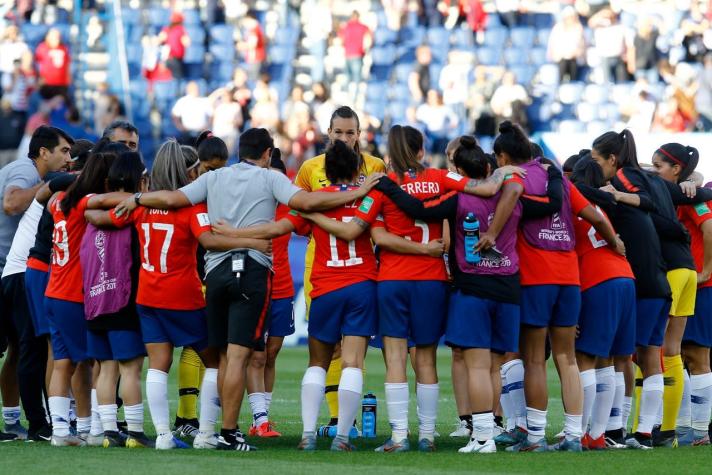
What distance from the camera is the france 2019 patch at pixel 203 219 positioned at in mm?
9281

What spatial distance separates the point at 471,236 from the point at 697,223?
2.44 m

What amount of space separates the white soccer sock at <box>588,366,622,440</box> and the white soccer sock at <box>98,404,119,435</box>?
3.40 metres

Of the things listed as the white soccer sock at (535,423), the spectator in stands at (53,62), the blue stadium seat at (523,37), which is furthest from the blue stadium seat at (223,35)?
the white soccer sock at (535,423)

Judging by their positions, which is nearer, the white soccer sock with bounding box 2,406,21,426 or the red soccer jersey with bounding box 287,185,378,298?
the red soccer jersey with bounding box 287,185,378,298

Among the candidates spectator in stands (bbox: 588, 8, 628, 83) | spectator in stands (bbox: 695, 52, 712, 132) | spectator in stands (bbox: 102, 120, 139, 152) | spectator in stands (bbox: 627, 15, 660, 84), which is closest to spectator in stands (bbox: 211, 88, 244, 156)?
spectator in stands (bbox: 588, 8, 628, 83)

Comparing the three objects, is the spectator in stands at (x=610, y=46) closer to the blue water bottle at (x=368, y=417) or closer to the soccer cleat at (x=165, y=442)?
the blue water bottle at (x=368, y=417)

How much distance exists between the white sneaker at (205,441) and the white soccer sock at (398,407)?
1.25 metres

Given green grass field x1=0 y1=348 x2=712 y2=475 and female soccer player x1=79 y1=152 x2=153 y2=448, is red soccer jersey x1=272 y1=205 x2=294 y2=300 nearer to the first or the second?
green grass field x1=0 y1=348 x2=712 y2=475

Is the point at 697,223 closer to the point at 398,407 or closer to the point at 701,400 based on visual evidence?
the point at 701,400

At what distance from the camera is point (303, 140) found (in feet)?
79.8

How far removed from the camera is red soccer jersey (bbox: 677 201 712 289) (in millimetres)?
10406

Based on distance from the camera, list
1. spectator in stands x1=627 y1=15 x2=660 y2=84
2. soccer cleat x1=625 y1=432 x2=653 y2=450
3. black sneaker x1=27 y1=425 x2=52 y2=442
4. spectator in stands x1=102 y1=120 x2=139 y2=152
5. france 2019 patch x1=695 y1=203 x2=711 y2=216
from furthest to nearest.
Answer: spectator in stands x1=627 y1=15 x2=660 y2=84
spectator in stands x1=102 y1=120 x2=139 y2=152
france 2019 patch x1=695 y1=203 x2=711 y2=216
black sneaker x1=27 y1=425 x2=52 y2=442
soccer cleat x1=625 y1=432 x2=653 y2=450

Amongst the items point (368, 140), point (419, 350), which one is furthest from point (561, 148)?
point (419, 350)

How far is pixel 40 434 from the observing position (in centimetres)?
1002
